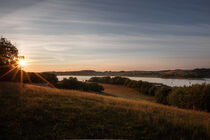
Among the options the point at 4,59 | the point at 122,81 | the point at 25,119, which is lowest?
the point at 122,81

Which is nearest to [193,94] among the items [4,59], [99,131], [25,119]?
[99,131]

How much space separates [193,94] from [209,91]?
2.89 meters

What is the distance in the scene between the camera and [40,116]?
5.97 m

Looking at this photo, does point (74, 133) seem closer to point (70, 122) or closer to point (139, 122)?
point (70, 122)

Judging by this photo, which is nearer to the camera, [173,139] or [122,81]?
[173,139]

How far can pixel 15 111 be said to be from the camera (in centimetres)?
626

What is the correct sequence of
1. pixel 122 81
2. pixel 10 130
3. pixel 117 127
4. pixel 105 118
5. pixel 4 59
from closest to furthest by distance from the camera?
pixel 10 130 < pixel 117 127 < pixel 105 118 < pixel 4 59 < pixel 122 81

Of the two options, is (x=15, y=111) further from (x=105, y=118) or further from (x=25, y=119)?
(x=105, y=118)

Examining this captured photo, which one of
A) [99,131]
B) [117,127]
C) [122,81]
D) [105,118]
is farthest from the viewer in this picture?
[122,81]

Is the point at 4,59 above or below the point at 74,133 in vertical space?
above

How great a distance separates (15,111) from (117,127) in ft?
16.8

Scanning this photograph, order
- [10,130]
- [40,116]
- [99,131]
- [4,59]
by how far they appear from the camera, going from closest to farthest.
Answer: [10,130], [99,131], [40,116], [4,59]

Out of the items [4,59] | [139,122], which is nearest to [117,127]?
[139,122]

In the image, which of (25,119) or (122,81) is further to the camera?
(122,81)
